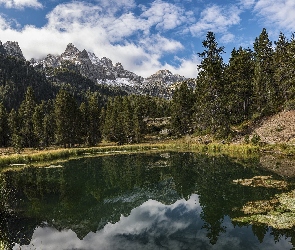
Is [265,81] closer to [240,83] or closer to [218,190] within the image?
[240,83]

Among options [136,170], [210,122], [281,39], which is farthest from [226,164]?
[281,39]

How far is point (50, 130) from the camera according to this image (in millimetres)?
112375

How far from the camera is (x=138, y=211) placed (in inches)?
1112

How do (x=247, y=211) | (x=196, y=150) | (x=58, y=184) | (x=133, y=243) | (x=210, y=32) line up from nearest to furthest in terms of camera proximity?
(x=133, y=243), (x=247, y=211), (x=58, y=184), (x=196, y=150), (x=210, y=32)

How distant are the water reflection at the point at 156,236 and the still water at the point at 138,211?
6 centimetres

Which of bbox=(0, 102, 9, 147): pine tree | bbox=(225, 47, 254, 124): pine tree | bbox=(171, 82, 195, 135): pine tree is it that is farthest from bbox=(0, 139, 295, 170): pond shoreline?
bbox=(0, 102, 9, 147): pine tree

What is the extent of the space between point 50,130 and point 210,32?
72.0m

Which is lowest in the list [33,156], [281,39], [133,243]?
[133,243]

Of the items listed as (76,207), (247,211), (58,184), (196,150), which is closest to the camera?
(247,211)

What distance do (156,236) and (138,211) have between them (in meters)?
7.62

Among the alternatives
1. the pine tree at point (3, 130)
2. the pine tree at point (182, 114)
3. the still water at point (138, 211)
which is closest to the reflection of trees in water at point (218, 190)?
the still water at point (138, 211)

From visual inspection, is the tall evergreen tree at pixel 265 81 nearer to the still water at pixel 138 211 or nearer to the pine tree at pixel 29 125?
the still water at pixel 138 211

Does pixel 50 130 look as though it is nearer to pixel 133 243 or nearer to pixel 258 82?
pixel 258 82

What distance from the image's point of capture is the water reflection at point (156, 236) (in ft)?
60.5
